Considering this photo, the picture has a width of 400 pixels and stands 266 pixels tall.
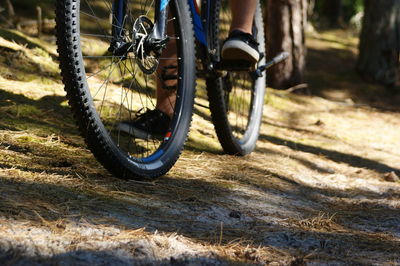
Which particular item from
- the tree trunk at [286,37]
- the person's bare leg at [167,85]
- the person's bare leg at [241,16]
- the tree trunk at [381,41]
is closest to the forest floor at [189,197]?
the person's bare leg at [167,85]

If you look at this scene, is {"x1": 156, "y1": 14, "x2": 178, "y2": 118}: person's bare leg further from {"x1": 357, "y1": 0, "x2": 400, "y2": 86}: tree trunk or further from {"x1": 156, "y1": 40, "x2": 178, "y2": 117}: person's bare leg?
{"x1": 357, "y1": 0, "x2": 400, "y2": 86}: tree trunk

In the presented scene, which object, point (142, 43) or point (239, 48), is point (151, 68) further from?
point (239, 48)

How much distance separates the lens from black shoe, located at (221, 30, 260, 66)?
3.08m

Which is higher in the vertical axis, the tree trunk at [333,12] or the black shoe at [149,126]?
the tree trunk at [333,12]

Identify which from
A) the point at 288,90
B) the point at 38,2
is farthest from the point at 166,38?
the point at 38,2

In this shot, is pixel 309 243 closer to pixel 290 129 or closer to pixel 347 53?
pixel 290 129

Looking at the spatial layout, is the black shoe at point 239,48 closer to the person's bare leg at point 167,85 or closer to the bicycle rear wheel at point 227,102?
the bicycle rear wheel at point 227,102

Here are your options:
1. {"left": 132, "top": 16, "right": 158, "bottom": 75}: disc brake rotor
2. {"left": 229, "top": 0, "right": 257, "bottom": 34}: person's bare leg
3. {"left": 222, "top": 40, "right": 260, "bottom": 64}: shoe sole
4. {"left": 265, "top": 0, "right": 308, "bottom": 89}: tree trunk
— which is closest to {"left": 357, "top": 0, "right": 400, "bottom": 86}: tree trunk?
{"left": 265, "top": 0, "right": 308, "bottom": 89}: tree trunk

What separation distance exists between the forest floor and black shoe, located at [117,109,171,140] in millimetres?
204

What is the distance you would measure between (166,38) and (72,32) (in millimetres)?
572

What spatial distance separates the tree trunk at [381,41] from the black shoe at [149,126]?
4954 mm

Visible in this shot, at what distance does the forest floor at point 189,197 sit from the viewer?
1.85 m

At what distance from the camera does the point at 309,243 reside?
86.3 inches

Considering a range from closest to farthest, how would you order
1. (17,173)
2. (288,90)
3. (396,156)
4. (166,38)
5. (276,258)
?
(276,258) < (17,173) < (166,38) < (396,156) < (288,90)
